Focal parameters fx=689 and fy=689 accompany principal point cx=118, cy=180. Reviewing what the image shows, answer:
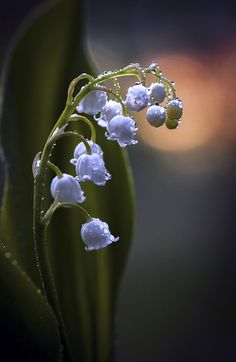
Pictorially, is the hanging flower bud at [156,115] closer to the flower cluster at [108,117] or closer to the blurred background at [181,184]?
the flower cluster at [108,117]

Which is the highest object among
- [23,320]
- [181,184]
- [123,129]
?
[123,129]

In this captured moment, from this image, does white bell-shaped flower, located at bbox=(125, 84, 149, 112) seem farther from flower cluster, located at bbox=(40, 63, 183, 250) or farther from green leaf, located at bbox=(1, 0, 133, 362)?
green leaf, located at bbox=(1, 0, 133, 362)

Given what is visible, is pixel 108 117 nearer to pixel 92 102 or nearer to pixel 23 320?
pixel 92 102

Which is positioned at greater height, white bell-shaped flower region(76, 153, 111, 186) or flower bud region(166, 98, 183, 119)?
flower bud region(166, 98, 183, 119)

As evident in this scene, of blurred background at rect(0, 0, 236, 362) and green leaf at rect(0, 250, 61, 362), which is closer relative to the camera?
green leaf at rect(0, 250, 61, 362)

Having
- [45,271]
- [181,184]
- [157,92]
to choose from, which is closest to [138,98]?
[157,92]

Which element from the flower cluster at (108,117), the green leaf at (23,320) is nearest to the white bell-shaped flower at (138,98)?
the flower cluster at (108,117)

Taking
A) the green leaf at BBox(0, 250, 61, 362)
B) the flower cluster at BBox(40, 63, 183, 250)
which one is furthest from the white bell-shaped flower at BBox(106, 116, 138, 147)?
the green leaf at BBox(0, 250, 61, 362)

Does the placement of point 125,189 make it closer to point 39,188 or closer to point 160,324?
point 39,188

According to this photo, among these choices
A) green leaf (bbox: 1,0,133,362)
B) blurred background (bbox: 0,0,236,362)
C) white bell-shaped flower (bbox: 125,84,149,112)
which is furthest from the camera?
blurred background (bbox: 0,0,236,362)
